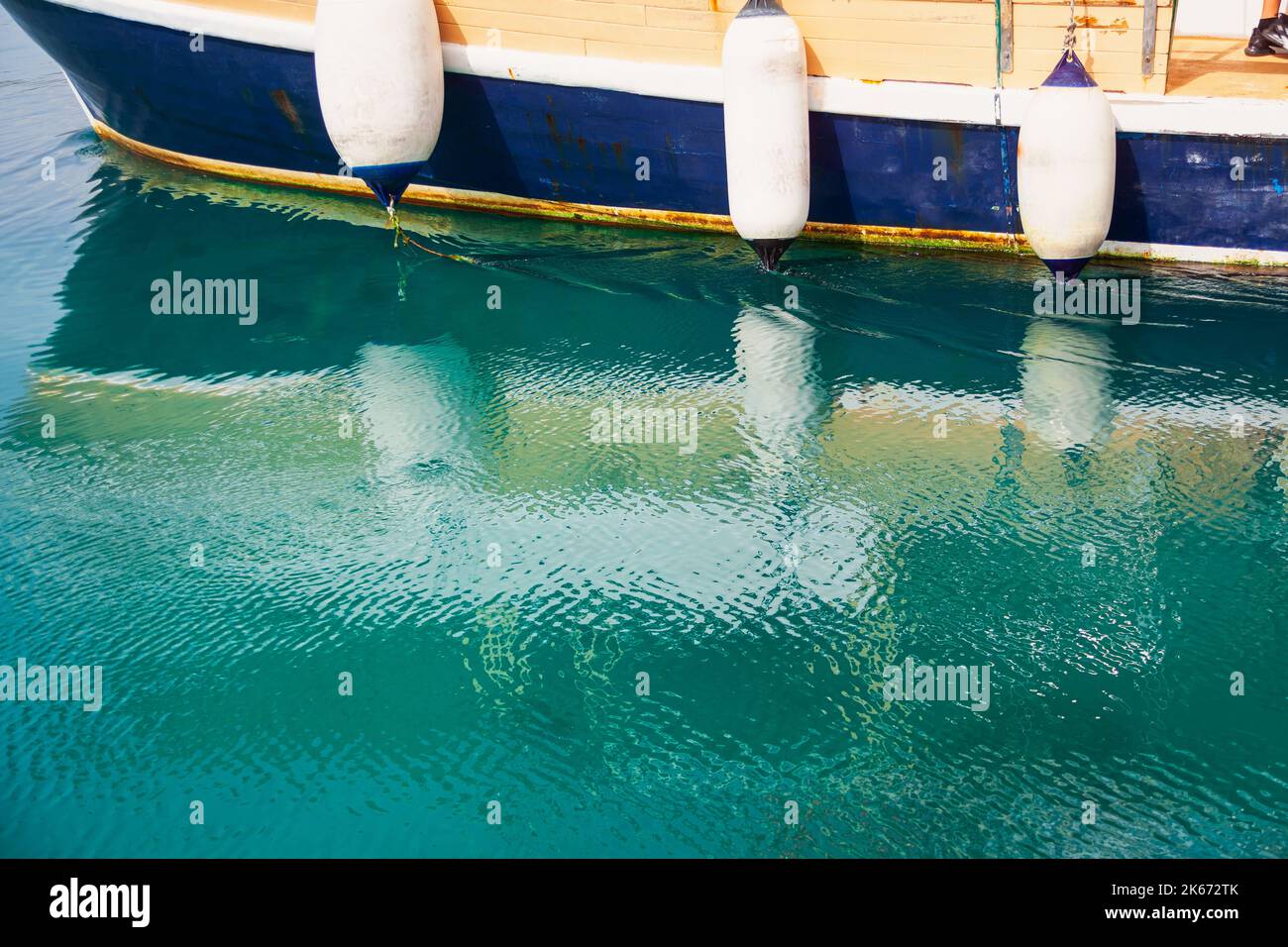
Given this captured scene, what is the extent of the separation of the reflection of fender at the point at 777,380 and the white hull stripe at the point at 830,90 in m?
1.84

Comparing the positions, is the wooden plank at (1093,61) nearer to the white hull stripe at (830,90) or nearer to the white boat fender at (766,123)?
the white hull stripe at (830,90)

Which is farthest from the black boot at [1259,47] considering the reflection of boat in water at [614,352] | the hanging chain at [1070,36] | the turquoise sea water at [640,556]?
the reflection of boat in water at [614,352]

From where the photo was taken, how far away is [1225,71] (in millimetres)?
10570

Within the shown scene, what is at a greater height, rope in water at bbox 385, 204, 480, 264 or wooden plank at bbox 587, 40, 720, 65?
wooden plank at bbox 587, 40, 720, 65

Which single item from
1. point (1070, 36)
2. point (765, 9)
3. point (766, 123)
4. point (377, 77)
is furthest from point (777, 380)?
point (377, 77)

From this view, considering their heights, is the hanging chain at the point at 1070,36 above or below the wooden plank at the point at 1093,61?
above

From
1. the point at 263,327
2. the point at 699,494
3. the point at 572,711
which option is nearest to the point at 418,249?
the point at 263,327

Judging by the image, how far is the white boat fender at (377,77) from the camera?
10.2 meters

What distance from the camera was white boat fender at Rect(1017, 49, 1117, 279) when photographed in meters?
9.42

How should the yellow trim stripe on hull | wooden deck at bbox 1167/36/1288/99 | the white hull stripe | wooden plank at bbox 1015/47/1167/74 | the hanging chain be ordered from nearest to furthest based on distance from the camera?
the hanging chain
the white hull stripe
wooden plank at bbox 1015/47/1167/74
wooden deck at bbox 1167/36/1288/99
the yellow trim stripe on hull

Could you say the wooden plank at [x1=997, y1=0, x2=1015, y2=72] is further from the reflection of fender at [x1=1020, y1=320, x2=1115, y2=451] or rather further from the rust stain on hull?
the rust stain on hull

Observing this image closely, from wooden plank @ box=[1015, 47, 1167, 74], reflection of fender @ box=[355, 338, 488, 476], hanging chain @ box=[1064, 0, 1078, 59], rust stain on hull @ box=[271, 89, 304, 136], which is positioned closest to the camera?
reflection of fender @ box=[355, 338, 488, 476]

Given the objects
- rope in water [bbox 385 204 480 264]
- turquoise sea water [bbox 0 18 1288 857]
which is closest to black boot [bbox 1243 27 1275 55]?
turquoise sea water [bbox 0 18 1288 857]

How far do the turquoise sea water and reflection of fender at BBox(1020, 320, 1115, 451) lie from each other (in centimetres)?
4
